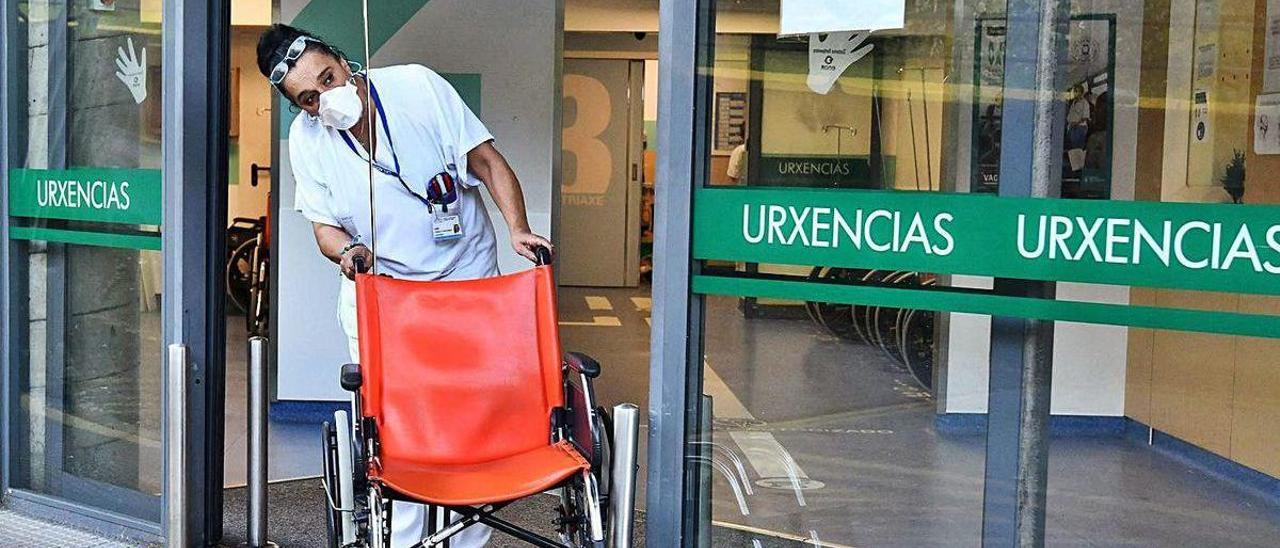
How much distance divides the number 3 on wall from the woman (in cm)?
996

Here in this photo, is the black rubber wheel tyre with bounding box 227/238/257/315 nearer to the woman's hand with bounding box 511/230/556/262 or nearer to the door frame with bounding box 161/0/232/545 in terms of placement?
the door frame with bounding box 161/0/232/545

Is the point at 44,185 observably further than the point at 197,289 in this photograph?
Yes

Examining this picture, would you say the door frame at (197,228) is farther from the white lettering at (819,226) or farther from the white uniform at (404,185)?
the white lettering at (819,226)

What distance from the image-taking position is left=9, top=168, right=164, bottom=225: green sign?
424cm

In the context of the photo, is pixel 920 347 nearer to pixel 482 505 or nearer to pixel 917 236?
pixel 917 236

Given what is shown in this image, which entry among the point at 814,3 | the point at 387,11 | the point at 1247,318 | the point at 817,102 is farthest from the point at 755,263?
the point at 387,11

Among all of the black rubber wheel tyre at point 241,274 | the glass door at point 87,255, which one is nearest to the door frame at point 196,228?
the glass door at point 87,255

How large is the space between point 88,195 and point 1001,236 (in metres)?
2.83

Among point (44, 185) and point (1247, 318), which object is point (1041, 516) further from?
point (44, 185)

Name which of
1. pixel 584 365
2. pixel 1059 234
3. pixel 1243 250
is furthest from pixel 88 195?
pixel 1243 250

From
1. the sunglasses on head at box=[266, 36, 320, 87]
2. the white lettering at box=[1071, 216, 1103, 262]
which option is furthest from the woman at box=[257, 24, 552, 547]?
the white lettering at box=[1071, 216, 1103, 262]

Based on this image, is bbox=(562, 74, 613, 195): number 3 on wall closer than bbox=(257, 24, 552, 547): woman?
No

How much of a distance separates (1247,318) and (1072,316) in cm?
35

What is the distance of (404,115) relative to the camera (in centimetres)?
384
